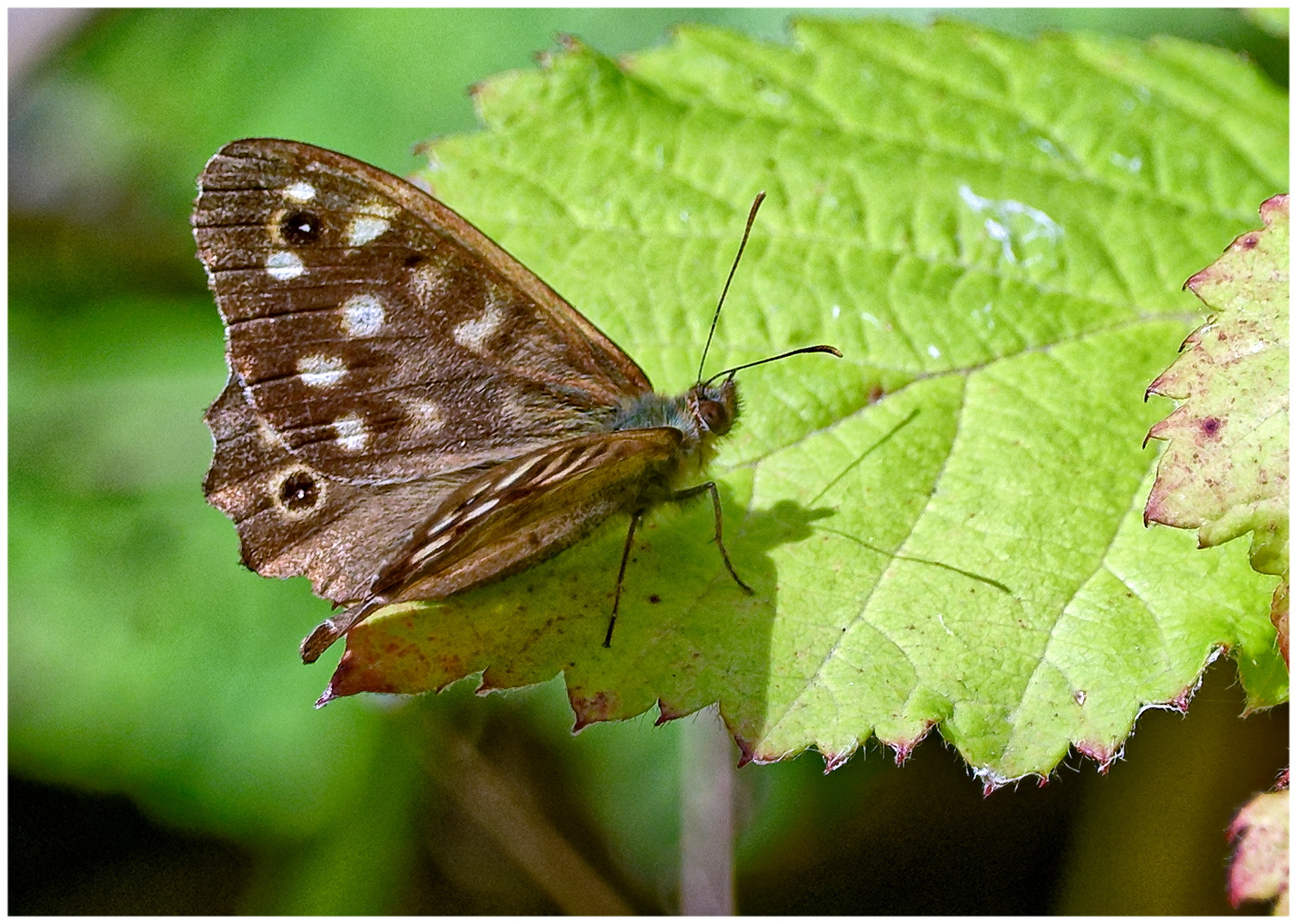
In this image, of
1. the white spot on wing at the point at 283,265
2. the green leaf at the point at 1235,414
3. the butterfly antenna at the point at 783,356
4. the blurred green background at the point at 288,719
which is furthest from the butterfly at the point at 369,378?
the blurred green background at the point at 288,719

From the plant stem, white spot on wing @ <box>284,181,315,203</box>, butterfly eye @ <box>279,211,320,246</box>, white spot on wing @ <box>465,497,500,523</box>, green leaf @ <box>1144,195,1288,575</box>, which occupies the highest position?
white spot on wing @ <box>284,181,315,203</box>

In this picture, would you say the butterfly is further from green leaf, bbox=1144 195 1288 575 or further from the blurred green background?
the blurred green background

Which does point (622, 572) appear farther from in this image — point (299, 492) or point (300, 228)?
point (300, 228)

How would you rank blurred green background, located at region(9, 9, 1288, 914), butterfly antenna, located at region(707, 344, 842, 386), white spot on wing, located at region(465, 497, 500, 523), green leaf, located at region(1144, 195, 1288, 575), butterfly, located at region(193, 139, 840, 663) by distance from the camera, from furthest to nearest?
blurred green background, located at region(9, 9, 1288, 914), butterfly antenna, located at region(707, 344, 842, 386), butterfly, located at region(193, 139, 840, 663), white spot on wing, located at region(465, 497, 500, 523), green leaf, located at region(1144, 195, 1288, 575)

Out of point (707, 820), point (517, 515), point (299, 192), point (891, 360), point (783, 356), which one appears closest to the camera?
point (517, 515)

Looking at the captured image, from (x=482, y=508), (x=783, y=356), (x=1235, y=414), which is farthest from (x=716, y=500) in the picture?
(x=1235, y=414)

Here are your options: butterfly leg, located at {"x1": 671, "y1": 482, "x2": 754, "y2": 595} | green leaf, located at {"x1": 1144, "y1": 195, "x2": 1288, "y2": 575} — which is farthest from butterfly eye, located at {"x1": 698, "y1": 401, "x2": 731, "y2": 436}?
Answer: green leaf, located at {"x1": 1144, "y1": 195, "x2": 1288, "y2": 575}

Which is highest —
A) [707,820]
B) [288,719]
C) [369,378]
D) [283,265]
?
[283,265]
